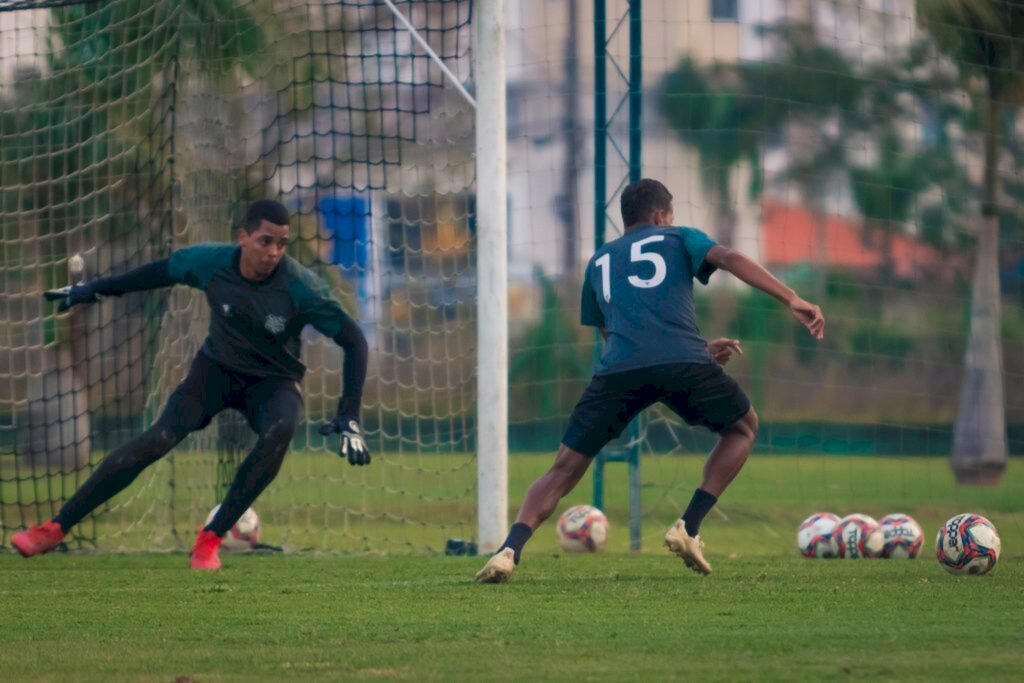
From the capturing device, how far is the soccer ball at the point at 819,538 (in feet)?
32.1

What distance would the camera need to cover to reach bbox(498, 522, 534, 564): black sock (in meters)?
7.46

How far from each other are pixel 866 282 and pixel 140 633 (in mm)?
13119

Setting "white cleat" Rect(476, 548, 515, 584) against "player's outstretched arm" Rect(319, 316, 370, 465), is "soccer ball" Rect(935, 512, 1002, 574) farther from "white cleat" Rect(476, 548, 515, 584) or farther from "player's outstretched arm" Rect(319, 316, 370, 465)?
"player's outstretched arm" Rect(319, 316, 370, 465)

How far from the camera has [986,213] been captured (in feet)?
48.7

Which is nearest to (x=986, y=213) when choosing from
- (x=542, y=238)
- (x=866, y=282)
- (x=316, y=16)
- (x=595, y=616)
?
(x=866, y=282)

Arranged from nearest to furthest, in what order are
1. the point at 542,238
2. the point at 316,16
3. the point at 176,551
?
the point at 176,551 → the point at 316,16 → the point at 542,238


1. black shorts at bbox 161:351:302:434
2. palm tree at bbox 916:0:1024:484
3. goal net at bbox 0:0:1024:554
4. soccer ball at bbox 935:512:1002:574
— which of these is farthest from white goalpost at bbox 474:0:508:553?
palm tree at bbox 916:0:1024:484

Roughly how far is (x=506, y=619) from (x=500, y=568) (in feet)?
4.03

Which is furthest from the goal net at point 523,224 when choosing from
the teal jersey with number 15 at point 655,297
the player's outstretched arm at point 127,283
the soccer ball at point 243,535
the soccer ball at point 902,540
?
the teal jersey with number 15 at point 655,297

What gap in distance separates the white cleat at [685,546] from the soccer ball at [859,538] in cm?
211

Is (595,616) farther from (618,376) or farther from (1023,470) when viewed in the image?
(1023,470)

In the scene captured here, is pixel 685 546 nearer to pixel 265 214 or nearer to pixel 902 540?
pixel 902 540

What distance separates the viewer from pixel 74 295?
8.72 m

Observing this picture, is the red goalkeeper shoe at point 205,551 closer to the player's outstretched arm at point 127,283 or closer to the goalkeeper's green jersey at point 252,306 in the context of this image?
the goalkeeper's green jersey at point 252,306
